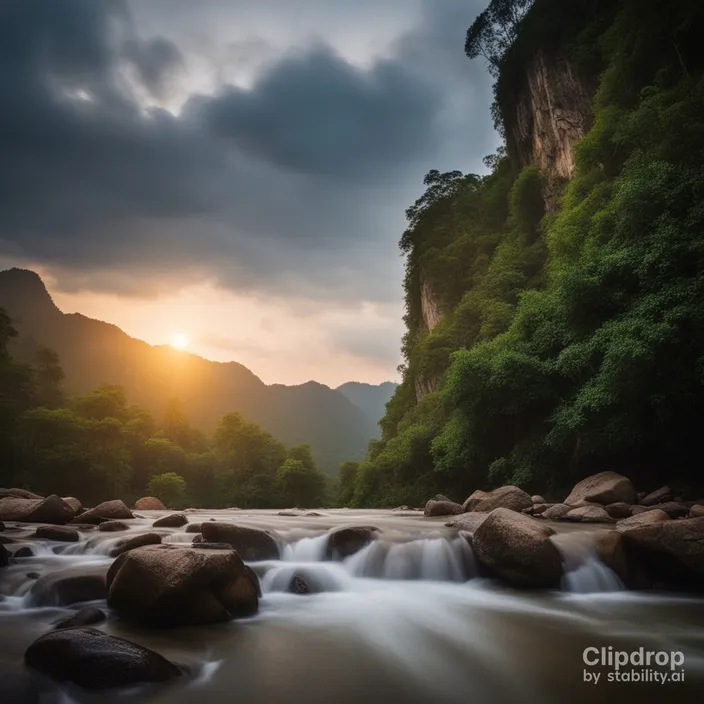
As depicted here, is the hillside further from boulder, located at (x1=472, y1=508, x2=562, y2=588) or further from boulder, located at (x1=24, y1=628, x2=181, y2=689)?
boulder, located at (x1=24, y1=628, x2=181, y2=689)

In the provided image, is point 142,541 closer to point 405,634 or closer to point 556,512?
point 405,634

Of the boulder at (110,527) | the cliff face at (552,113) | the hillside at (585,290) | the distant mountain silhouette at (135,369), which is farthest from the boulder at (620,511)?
the distant mountain silhouette at (135,369)

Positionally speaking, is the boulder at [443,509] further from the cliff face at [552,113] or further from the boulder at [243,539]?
the cliff face at [552,113]

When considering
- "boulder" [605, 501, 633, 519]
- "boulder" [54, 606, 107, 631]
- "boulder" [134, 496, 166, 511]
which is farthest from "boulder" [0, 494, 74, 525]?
"boulder" [605, 501, 633, 519]

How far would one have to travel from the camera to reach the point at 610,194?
1842 cm

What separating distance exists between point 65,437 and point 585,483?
44630 mm

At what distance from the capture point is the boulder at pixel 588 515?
372 inches

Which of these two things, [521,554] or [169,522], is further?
[169,522]

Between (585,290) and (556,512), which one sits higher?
(585,290)

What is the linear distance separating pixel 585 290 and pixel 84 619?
48.3 ft

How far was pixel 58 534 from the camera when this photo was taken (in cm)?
823

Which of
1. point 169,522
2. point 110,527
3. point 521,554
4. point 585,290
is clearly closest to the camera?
point 521,554

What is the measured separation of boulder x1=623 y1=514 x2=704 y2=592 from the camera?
5.59 meters

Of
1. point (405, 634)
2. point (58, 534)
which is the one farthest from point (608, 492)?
point (58, 534)
